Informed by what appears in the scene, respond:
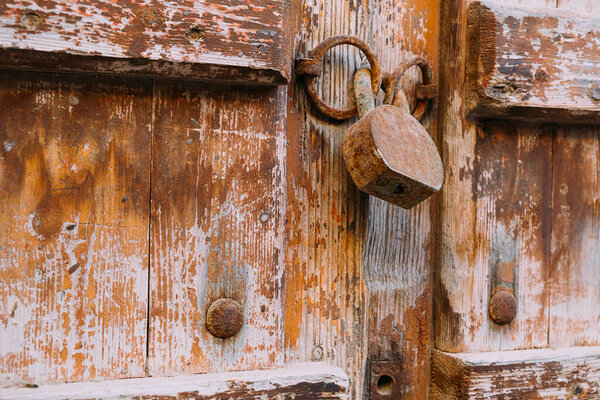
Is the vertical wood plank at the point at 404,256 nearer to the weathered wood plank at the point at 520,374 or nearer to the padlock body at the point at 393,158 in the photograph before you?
the weathered wood plank at the point at 520,374

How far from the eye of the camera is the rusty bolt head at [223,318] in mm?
748

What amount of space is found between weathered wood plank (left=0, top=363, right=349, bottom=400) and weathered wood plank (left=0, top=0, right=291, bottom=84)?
41cm

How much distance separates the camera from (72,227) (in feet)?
2.32

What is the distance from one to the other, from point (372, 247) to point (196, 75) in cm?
42

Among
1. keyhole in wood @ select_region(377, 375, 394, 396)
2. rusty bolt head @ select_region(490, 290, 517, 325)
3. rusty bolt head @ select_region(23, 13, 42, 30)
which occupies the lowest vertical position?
keyhole in wood @ select_region(377, 375, 394, 396)

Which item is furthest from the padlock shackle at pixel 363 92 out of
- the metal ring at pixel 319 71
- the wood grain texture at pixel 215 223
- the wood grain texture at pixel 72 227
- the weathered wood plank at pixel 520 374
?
the weathered wood plank at pixel 520 374

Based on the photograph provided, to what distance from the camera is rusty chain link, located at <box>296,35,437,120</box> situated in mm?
841

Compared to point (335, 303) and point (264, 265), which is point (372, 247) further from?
point (264, 265)

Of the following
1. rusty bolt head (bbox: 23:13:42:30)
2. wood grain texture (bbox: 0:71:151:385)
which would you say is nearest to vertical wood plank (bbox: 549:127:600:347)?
wood grain texture (bbox: 0:71:151:385)

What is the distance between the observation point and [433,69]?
96 cm

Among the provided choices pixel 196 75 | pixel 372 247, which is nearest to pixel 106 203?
pixel 196 75

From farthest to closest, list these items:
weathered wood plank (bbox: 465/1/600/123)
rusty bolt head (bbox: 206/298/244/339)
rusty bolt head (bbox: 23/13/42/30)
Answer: weathered wood plank (bbox: 465/1/600/123)
rusty bolt head (bbox: 206/298/244/339)
rusty bolt head (bbox: 23/13/42/30)

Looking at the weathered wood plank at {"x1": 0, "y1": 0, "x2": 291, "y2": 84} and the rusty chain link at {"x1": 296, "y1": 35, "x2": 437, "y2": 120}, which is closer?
the weathered wood plank at {"x1": 0, "y1": 0, "x2": 291, "y2": 84}

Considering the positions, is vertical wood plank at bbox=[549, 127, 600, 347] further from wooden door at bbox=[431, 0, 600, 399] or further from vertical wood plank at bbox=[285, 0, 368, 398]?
vertical wood plank at bbox=[285, 0, 368, 398]
